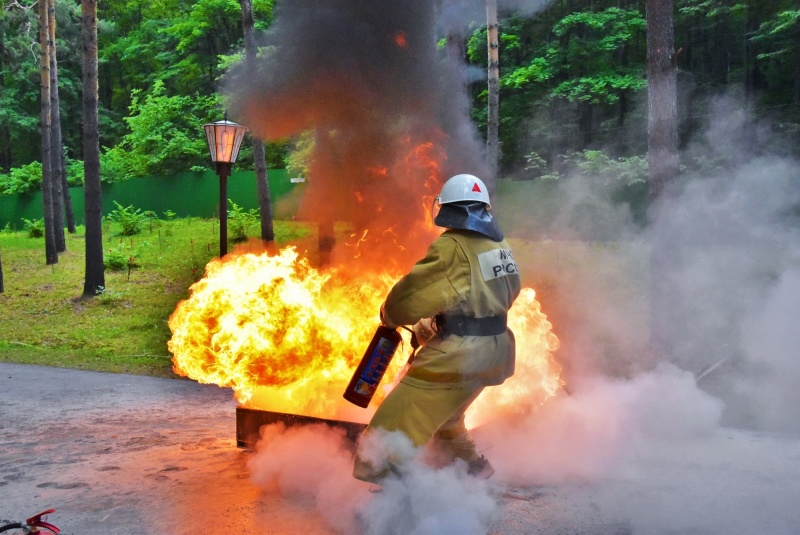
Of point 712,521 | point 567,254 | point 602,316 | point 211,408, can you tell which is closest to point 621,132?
point 567,254

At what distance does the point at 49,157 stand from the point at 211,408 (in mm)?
14195

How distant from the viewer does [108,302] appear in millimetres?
15016

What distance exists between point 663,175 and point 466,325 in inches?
188

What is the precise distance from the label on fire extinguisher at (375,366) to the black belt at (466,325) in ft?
1.23

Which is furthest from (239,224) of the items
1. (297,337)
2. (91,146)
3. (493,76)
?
(297,337)

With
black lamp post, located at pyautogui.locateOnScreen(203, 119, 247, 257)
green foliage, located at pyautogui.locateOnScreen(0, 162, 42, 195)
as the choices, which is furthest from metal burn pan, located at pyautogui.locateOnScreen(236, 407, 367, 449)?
green foliage, located at pyautogui.locateOnScreen(0, 162, 42, 195)

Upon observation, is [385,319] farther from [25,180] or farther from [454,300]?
[25,180]

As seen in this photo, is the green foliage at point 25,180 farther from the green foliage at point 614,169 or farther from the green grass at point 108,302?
the green foliage at point 614,169

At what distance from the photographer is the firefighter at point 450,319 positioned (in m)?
3.94

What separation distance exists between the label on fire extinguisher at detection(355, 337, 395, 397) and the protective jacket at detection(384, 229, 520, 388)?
0.81ft

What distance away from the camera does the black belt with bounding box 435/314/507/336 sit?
405 centimetres

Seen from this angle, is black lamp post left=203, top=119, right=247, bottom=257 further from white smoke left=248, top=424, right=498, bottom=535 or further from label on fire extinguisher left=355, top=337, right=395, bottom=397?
label on fire extinguisher left=355, top=337, right=395, bottom=397

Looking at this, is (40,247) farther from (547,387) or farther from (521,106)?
(547,387)

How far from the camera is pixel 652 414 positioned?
5887 mm
